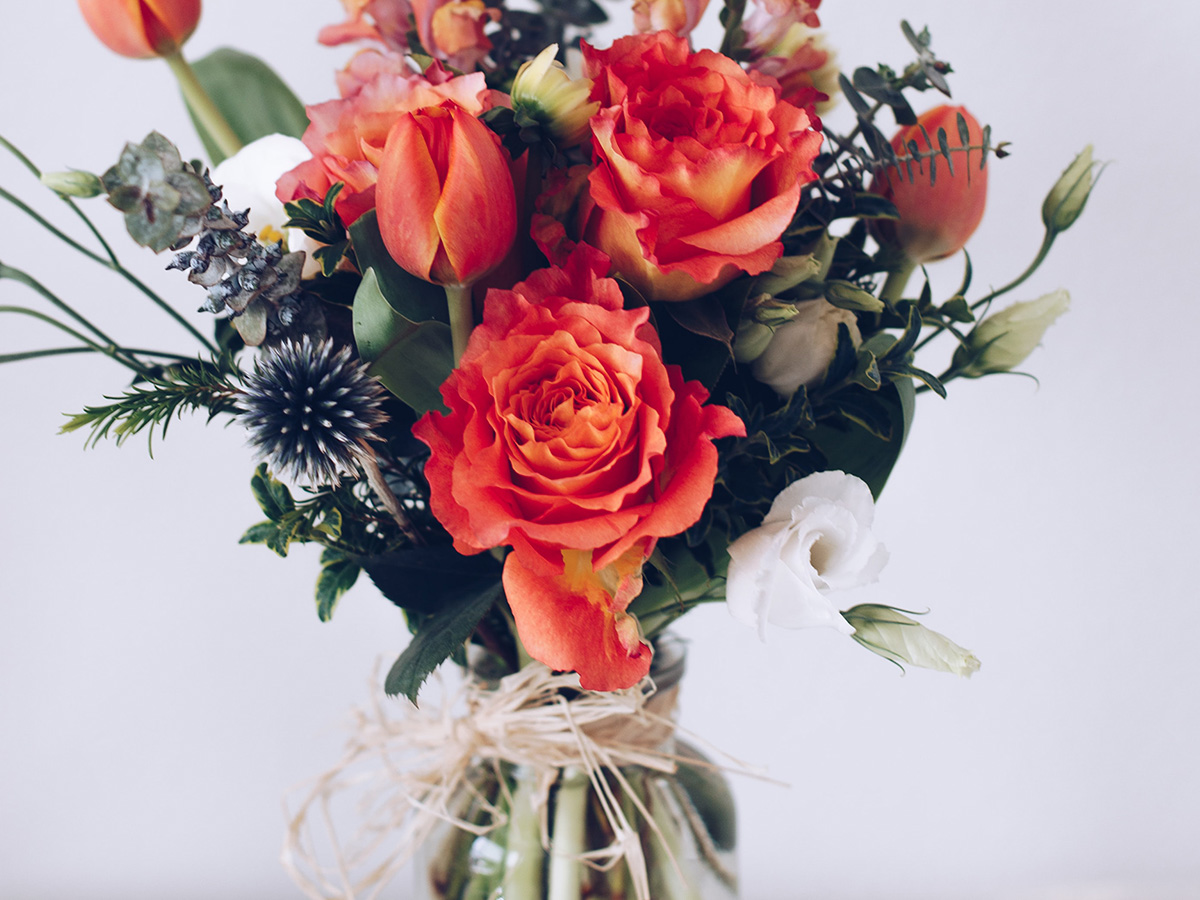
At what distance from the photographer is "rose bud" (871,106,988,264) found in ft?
1.29

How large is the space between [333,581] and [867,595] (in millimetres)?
501

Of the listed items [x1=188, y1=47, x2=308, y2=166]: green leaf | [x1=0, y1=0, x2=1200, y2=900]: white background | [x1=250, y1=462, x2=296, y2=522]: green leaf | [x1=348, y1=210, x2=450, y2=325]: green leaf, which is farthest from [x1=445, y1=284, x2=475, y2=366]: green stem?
[x1=0, y1=0, x2=1200, y2=900]: white background

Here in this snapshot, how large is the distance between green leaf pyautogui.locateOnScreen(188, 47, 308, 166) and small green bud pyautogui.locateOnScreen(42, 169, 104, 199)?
20cm

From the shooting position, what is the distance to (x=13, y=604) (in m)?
0.71

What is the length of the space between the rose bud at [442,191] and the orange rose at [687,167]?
4cm

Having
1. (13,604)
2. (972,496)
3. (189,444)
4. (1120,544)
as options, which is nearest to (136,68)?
(189,444)

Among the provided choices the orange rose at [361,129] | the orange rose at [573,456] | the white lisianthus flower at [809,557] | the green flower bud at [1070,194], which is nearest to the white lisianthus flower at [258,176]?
the orange rose at [361,129]

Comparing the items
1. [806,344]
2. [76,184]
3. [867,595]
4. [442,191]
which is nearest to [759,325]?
[806,344]

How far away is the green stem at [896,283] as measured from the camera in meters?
0.42

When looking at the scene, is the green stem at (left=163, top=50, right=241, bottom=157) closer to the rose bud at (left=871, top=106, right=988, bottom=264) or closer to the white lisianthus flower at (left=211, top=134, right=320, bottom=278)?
the white lisianthus flower at (left=211, top=134, right=320, bottom=278)

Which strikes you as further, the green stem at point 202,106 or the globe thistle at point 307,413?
the green stem at point 202,106

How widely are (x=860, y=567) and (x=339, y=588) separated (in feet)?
0.76

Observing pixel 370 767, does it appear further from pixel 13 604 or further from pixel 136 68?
pixel 136 68

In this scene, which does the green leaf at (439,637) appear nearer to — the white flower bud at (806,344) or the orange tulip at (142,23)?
the white flower bud at (806,344)
